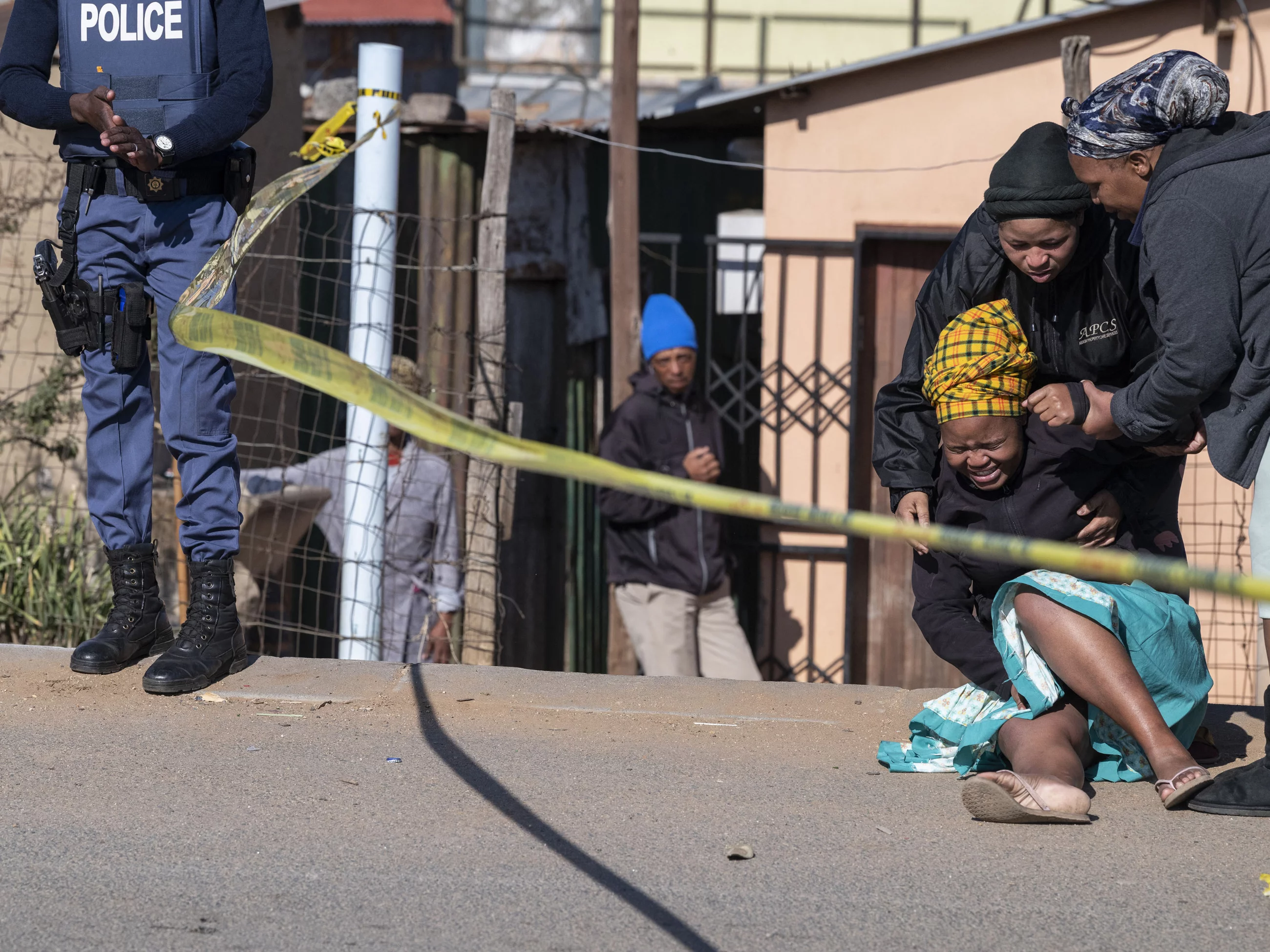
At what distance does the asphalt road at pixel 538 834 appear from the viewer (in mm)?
2451

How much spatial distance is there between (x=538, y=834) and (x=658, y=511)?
346 centimetres

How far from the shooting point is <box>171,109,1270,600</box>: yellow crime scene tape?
5.11 ft

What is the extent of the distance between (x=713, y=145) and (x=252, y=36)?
186 inches

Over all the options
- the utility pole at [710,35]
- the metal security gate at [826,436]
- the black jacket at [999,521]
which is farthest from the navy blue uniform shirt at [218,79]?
the utility pole at [710,35]

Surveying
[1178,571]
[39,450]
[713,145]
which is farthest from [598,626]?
[1178,571]

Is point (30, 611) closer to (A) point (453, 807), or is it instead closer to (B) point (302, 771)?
(B) point (302, 771)

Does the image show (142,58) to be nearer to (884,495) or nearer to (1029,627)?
(1029,627)

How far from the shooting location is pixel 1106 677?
3.09 meters

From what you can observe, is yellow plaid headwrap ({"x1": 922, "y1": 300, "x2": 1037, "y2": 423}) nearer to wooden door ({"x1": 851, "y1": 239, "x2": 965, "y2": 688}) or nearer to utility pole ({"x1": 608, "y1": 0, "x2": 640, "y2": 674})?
utility pole ({"x1": 608, "y1": 0, "x2": 640, "y2": 674})

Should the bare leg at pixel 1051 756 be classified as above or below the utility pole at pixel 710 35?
below

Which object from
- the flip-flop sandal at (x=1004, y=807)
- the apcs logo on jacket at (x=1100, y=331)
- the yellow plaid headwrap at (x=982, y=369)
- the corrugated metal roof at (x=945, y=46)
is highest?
the corrugated metal roof at (x=945, y=46)

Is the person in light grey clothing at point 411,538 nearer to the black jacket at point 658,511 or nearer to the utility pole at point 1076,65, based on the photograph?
the black jacket at point 658,511

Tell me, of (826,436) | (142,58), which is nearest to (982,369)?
(142,58)

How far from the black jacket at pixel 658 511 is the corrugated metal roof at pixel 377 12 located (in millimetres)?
11908
